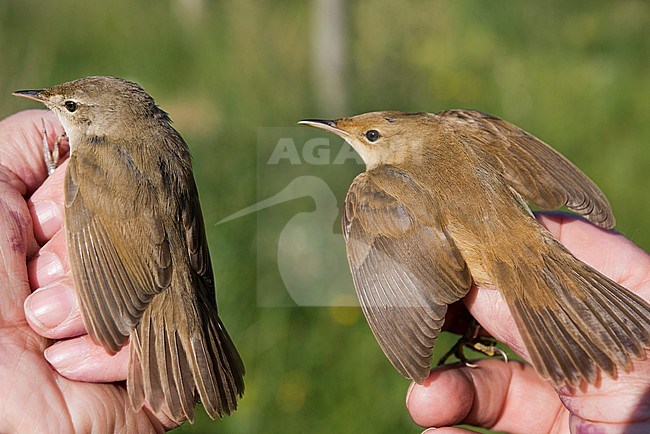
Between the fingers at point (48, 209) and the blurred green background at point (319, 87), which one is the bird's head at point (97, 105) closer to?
the fingers at point (48, 209)

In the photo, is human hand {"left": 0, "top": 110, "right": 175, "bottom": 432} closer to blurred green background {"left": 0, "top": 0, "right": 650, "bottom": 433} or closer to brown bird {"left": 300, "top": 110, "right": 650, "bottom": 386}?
brown bird {"left": 300, "top": 110, "right": 650, "bottom": 386}

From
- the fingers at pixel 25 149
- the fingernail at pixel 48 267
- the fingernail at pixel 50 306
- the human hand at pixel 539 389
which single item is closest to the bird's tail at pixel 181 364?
the fingernail at pixel 50 306

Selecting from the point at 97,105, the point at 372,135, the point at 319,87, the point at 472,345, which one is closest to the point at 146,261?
the point at 97,105

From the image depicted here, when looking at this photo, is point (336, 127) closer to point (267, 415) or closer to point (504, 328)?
point (504, 328)

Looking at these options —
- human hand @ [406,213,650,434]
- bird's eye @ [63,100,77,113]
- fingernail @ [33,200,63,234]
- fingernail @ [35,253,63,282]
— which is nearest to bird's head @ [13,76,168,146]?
bird's eye @ [63,100,77,113]

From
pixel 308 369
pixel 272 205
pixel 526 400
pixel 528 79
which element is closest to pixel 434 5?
pixel 528 79

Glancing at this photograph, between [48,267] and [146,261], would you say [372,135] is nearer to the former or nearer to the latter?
[146,261]
